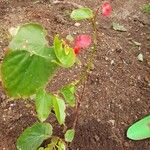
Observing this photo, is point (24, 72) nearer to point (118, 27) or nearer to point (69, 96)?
point (69, 96)

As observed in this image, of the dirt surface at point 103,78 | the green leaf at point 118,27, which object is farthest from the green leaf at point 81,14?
the green leaf at point 118,27

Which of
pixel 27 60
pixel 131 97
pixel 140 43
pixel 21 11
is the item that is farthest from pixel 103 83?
pixel 27 60

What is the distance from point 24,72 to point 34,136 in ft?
1.33

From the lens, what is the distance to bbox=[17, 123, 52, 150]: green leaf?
140 centimetres

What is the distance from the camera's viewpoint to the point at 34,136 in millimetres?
1414

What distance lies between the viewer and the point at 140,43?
2043mm

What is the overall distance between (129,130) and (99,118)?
0.13 m

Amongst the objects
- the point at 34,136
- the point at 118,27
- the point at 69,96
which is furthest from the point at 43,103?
the point at 118,27

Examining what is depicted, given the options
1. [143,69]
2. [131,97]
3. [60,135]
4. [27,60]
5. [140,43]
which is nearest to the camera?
[27,60]

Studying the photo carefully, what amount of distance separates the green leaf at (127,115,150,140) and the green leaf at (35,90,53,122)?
1.68 ft

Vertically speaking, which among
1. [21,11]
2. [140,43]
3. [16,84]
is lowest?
[140,43]

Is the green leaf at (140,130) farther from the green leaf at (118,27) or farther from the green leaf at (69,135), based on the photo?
the green leaf at (118,27)

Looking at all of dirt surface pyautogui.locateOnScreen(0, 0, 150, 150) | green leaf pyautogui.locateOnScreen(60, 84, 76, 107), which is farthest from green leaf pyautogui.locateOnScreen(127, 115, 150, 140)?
green leaf pyautogui.locateOnScreen(60, 84, 76, 107)

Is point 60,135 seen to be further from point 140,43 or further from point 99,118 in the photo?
point 140,43
